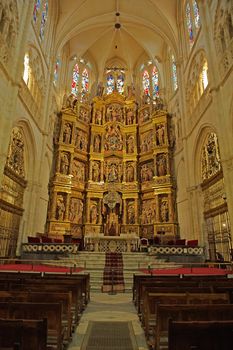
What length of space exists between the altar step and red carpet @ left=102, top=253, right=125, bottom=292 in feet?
0.74

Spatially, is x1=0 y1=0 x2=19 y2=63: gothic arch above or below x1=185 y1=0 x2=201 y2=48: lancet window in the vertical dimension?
below

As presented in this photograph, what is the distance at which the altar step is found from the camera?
9809mm

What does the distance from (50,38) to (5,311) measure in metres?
23.3

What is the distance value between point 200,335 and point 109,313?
4532 millimetres

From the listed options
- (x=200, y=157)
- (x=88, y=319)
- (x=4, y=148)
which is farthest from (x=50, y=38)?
(x=88, y=319)

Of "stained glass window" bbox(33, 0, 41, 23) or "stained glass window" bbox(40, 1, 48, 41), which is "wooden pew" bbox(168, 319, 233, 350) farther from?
"stained glass window" bbox(40, 1, 48, 41)

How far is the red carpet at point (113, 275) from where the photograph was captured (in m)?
8.89

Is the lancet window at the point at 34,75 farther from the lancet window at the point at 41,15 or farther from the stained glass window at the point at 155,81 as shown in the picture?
the stained glass window at the point at 155,81

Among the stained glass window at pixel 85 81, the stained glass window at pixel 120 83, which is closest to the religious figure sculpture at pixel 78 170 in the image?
the stained glass window at pixel 85 81

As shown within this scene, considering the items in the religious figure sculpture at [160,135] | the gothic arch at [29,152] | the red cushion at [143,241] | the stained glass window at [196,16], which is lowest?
the red cushion at [143,241]

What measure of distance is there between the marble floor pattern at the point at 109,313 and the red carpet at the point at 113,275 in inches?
19.7

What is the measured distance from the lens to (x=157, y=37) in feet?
85.7

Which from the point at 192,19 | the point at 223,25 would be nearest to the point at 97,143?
the point at 192,19

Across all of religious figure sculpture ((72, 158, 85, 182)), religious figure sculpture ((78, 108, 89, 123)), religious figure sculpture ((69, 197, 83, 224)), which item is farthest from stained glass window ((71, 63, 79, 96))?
religious figure sculpture ((69, 197, 83, 224))
